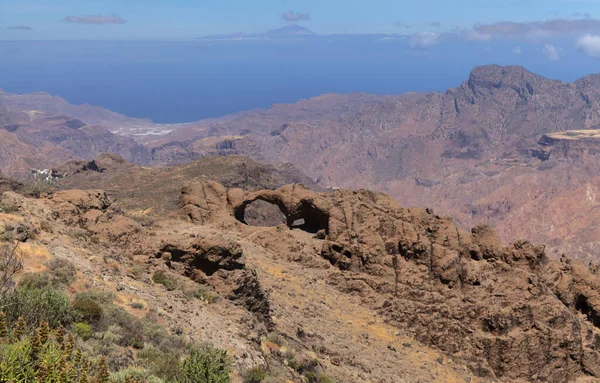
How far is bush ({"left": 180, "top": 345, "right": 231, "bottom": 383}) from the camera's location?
1086 centimetres

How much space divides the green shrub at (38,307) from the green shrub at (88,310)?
21 centimetres

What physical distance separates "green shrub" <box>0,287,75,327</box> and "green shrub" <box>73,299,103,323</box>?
214 mm

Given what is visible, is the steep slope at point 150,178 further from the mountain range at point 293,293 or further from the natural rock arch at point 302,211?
the mountain range at point 293,293

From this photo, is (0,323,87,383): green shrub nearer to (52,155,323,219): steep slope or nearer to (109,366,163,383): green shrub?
(109,366,163,383): green shrub

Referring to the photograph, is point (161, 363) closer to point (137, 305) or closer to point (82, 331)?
point (82, 331)

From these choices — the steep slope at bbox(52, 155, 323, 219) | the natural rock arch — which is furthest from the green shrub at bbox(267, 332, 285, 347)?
the steep slope at bbox(52, 155, 323, 219)

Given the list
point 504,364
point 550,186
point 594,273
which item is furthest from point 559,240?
point 504,364

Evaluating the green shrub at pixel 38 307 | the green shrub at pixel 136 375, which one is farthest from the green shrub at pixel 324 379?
the green shrub at pixel 38 307

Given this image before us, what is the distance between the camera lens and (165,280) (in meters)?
18.5

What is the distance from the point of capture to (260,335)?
1698 cm

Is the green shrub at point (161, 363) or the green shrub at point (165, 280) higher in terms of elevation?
the green shrub at point (161, 363)

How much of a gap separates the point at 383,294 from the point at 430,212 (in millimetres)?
5926

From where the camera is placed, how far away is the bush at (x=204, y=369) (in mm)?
10859

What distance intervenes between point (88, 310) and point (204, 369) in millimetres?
3365
